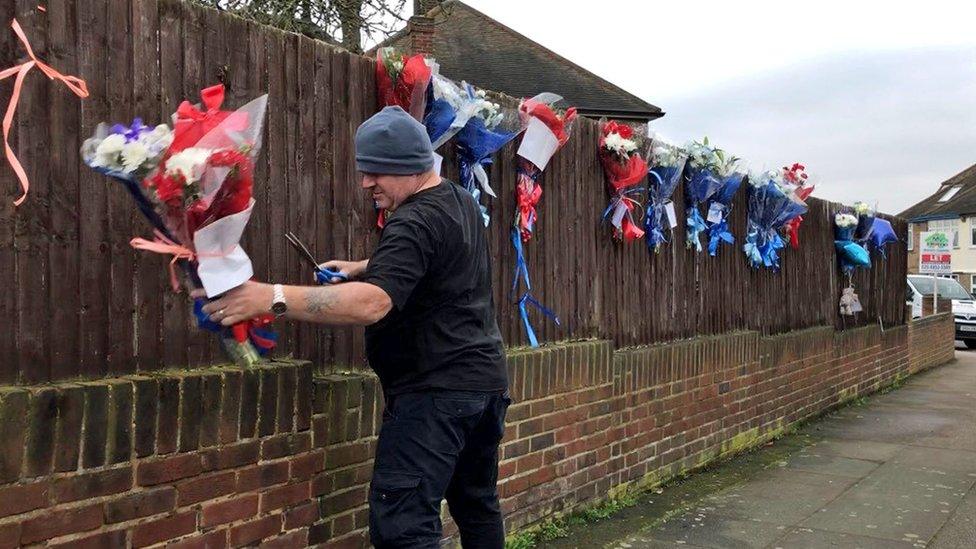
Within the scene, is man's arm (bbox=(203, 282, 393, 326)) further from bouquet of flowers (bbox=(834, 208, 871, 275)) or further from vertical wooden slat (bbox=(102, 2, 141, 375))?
bouquet of flowers (bbox=(834, 208, 871, 275))

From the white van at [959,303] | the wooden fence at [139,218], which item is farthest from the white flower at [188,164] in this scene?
the white van at [959,303]

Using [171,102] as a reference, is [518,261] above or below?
below

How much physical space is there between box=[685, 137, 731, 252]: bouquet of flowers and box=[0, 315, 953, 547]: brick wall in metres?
0.89

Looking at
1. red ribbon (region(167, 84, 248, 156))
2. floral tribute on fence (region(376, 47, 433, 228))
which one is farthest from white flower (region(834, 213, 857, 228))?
red ribbon (region(167, 84, 248, 156))

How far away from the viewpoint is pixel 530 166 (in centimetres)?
491

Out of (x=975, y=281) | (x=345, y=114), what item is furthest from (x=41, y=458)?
(x=975, y=281)

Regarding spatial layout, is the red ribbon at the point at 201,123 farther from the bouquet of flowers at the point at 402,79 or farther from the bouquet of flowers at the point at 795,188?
the bouquet of flowers at the point at 795,188

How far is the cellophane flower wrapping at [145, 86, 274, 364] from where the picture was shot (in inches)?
99.0

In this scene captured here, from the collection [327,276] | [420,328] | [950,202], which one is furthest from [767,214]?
[950,202]

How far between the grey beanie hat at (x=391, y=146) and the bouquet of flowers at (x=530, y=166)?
1.88m

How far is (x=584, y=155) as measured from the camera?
554 cm

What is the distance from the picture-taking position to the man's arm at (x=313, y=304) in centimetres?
259

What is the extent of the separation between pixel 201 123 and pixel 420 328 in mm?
923

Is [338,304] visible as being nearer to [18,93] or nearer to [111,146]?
[111,146]
